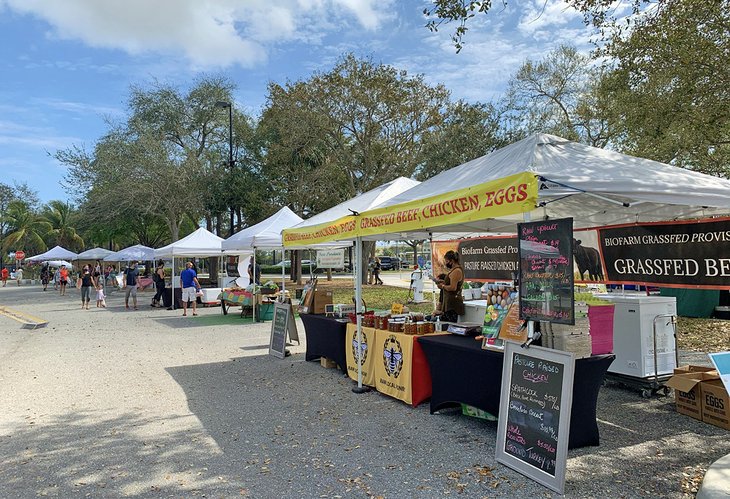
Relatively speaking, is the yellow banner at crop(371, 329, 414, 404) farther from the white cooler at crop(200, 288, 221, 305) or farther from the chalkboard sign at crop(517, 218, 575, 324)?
the white cooler at crop(200, 288, 221, 305)

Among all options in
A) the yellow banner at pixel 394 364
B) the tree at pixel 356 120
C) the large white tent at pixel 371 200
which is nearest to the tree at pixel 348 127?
the tree at pixel 356 120

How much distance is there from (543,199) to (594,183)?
15.6 inches

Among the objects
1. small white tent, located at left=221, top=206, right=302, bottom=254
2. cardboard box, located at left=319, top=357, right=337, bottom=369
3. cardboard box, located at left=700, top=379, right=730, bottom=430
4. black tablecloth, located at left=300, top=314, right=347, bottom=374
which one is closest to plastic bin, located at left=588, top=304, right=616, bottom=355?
cardboard box, located at left=700, top=379, right=730, bottom=430

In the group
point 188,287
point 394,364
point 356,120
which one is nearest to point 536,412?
point 394,364

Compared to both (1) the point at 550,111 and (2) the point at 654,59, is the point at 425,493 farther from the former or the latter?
(1) the point at 550,111

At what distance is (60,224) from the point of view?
176ft

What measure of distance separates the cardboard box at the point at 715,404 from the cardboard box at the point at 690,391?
45 millimetres

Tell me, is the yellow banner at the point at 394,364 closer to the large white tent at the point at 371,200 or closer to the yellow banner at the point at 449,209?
the yellow banner at the point at 449,209

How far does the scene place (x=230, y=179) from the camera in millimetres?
25344

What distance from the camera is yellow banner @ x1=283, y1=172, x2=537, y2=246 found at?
380cm

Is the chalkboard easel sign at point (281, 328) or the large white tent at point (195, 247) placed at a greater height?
the large white tent at point (195, 247)

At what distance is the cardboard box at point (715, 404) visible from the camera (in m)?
4.77

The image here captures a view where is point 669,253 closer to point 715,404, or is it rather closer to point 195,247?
point 715,404

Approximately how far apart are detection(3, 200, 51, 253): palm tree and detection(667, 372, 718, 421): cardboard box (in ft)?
190
